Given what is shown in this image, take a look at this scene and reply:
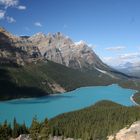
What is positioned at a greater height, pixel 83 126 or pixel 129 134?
pixel 83 126

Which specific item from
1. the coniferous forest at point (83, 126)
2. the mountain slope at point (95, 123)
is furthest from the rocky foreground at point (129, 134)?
the mountain slope at point (95, 123)

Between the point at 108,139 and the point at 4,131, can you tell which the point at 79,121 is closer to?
the point at 108,139

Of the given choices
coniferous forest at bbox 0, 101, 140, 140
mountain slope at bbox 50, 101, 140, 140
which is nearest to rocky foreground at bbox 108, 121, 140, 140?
coniferous forest at bbox 0, 101, 140, 140

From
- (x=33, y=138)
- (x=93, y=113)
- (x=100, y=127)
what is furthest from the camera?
(x=93, y=113)

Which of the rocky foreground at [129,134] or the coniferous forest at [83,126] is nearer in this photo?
the coniferous forest at [83,126]

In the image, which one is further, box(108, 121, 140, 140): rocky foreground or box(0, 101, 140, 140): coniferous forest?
box(108, 121, 140, 140): rocky foreground

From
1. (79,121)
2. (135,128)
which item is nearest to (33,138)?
(135,128)

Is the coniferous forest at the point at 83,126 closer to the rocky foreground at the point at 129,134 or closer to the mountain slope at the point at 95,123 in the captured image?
the mountain slope at the point at 95,123

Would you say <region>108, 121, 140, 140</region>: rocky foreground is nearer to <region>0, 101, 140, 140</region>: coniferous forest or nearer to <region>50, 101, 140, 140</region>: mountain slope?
<region>0, 101, 140, 140</region>: coniferous forest

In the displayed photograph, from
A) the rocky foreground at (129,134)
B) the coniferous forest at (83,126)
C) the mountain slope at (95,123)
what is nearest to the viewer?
the coniferous forest at (83,126)

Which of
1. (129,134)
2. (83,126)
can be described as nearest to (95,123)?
(83,126)

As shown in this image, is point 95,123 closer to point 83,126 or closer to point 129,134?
point 83,126
